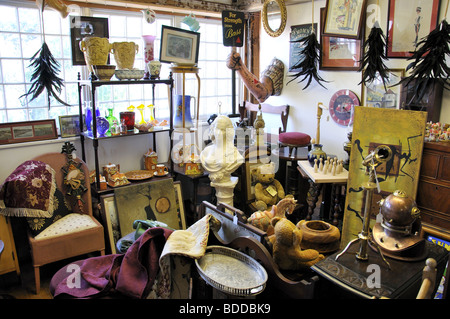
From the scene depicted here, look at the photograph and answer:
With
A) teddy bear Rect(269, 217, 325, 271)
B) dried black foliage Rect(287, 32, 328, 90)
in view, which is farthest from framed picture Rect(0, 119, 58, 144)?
dried black foliage Rect(287, 32, 328, 90)

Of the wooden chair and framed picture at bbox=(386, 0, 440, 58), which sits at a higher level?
framed picture at bbox=(386, 0, 440, 58)

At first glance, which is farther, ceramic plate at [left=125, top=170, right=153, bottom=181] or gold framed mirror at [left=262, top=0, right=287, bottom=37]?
gold framed mirror at [left=262, top=0, right=287, bottom=37]

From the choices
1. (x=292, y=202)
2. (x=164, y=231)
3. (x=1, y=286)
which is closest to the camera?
(x=164, y=231)

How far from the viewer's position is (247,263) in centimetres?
189

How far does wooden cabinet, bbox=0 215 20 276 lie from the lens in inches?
118

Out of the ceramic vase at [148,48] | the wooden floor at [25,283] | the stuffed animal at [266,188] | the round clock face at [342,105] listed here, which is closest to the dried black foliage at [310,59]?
the round clock face at [342,105]

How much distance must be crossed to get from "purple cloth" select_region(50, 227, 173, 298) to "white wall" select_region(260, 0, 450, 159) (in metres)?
3.09

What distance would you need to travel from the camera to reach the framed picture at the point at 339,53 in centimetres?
418

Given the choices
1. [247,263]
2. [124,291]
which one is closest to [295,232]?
[247,263]

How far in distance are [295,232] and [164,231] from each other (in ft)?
2.39

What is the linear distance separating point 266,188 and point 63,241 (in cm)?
199

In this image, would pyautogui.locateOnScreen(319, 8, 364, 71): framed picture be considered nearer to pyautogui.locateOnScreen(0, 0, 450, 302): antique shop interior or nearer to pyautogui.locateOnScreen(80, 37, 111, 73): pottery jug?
pyautogui.locateOnScreen(0, 0, 450, 302): antique shop interior

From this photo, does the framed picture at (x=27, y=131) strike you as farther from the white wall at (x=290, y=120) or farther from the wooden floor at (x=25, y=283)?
the wooden floor at (x=25, y=283)
